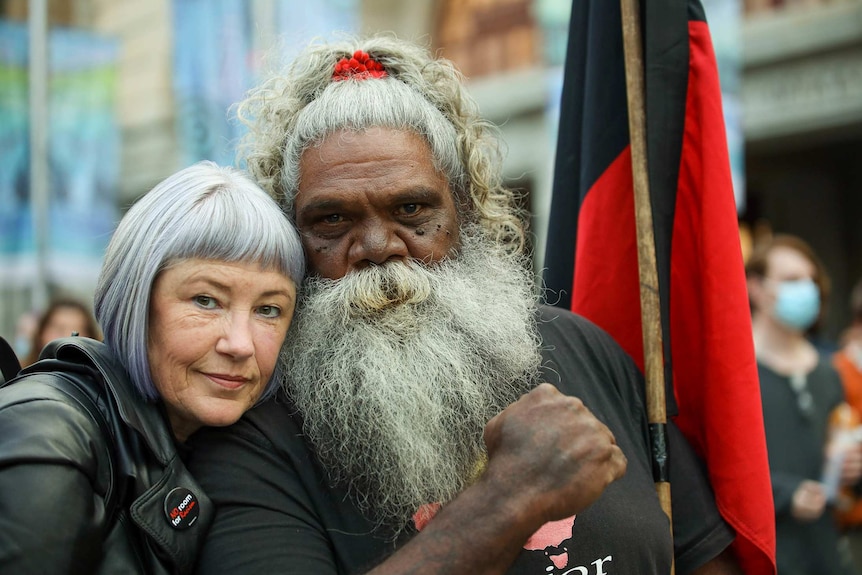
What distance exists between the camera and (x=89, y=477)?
1.72 m

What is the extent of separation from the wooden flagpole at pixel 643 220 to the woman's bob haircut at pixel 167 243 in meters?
1.01

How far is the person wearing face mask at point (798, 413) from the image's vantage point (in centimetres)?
435

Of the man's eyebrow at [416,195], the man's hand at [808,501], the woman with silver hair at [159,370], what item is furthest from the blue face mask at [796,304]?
the woman with silver hair at [159,370]

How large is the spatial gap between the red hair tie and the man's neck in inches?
120

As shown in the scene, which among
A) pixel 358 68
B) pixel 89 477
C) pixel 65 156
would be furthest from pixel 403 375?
pixel 65 156

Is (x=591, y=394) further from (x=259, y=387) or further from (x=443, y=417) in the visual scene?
(x=259, y=387)

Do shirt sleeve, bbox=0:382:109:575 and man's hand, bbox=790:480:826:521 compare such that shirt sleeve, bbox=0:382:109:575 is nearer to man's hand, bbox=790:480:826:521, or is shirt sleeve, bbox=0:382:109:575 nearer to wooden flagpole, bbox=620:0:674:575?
wooden flagpole, bbox=620:0:674:575

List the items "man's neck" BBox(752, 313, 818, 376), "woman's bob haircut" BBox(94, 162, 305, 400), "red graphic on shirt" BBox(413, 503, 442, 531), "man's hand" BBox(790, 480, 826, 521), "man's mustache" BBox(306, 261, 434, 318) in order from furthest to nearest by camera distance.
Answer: "man's neck" BBox(752, 313, 818, 376) < "man's hand" BBox(790, 480, 826, 521) < "man's mustache" BBox(306, 261, 434, 318) < "red graphic on shirt" BBox(413, 503, 442, 531) < "woman's bob haircut" BBox(94, 162, 305, 400)

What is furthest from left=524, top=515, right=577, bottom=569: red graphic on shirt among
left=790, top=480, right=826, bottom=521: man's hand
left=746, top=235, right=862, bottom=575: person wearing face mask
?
left=790, top=480, right=826, bottom=521: man's hand

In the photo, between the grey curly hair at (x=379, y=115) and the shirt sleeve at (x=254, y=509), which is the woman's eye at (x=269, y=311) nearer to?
the shirt sleeve at (x=254, y=509)

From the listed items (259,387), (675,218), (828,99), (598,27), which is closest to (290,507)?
(259,387)

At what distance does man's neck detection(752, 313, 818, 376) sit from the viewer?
15.5 feet

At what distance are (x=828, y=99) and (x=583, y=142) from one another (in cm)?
699

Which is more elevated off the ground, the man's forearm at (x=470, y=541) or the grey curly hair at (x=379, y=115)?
the grey curly hair at (x=379, y=115)
